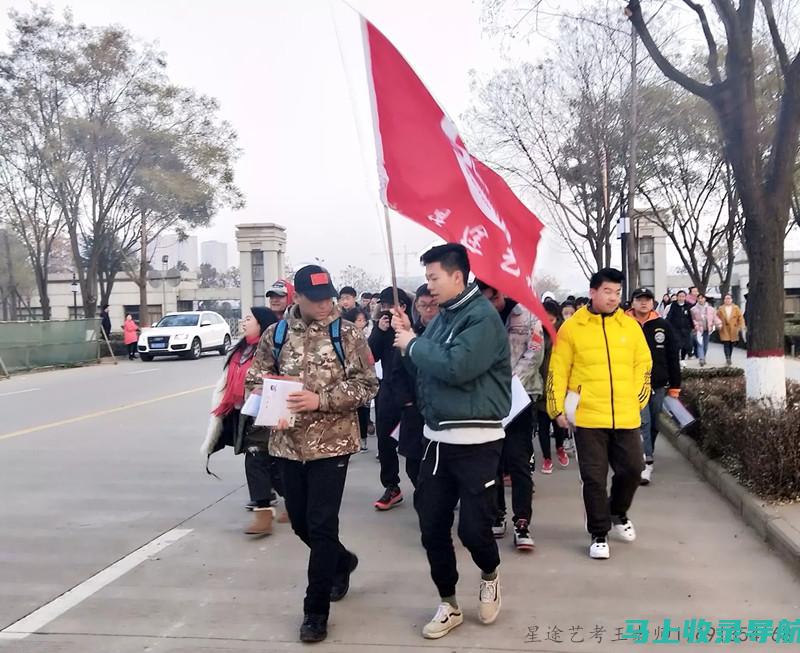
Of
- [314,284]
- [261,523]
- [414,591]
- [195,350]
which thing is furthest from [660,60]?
[195,350]

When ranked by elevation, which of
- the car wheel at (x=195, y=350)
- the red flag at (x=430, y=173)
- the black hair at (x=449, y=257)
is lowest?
the car wheel at (x=195, y=350)

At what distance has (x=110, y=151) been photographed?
25.6m

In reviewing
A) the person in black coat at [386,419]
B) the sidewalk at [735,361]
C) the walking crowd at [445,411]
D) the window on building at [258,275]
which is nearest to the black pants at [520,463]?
the walking crowd at [445,411]

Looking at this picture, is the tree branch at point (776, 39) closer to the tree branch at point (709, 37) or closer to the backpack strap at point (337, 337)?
the tree branch at point (709, 37)

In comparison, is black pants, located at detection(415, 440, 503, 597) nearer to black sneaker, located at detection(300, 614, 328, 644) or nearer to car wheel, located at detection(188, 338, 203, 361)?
black sneaker, located at detection(300, 614, 328, 644)

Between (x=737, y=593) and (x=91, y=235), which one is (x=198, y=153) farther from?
(x=737, y=593)

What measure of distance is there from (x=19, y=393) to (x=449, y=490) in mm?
14244

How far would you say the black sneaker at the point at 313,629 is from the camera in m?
3.75

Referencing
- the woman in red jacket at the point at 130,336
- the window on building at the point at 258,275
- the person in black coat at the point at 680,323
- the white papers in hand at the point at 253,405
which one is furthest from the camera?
the window on building at the point at 258,275

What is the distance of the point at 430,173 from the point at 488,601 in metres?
2.17

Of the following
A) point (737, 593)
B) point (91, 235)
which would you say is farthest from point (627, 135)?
point (91, 235)

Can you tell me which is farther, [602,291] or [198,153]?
[198,153]

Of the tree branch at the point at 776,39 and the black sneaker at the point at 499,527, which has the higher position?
the tree branch at the point at 776,39

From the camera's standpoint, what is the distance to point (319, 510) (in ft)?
12.5
